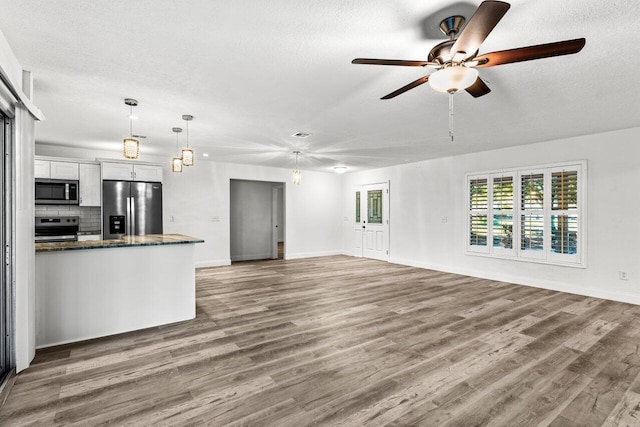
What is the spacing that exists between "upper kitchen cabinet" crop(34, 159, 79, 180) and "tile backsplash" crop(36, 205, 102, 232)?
2.05ft

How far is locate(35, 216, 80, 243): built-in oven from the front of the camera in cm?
561

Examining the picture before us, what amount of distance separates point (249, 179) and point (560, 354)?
702 cm

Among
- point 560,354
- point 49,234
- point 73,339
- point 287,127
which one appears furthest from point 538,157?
point 49,234

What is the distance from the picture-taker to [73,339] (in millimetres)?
3223

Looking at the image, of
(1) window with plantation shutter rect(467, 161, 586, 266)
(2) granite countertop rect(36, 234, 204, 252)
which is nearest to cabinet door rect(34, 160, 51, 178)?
(2) granite countertop rect(36, 234, 204, 252)

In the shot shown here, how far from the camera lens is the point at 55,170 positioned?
18.4ft

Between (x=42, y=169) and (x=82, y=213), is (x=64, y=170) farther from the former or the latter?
(x=82, y=213)

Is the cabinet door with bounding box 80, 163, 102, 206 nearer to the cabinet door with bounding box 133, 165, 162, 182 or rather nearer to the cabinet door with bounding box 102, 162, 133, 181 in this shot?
the cabinet door with bounding box 102, 162, 133, 181

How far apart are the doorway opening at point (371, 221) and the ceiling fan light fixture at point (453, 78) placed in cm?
639

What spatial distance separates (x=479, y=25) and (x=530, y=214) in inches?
198

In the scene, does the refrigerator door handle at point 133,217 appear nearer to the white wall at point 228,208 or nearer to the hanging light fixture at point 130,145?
the white wall at point 228,208

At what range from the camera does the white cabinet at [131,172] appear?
19.6 feet

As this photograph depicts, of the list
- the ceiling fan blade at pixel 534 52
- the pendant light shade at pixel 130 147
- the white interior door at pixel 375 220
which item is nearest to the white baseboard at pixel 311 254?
the white interior door at pixel 375 220

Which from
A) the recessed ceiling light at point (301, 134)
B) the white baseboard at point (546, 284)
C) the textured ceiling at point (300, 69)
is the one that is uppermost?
the textured ceiling at point (300, 69)
